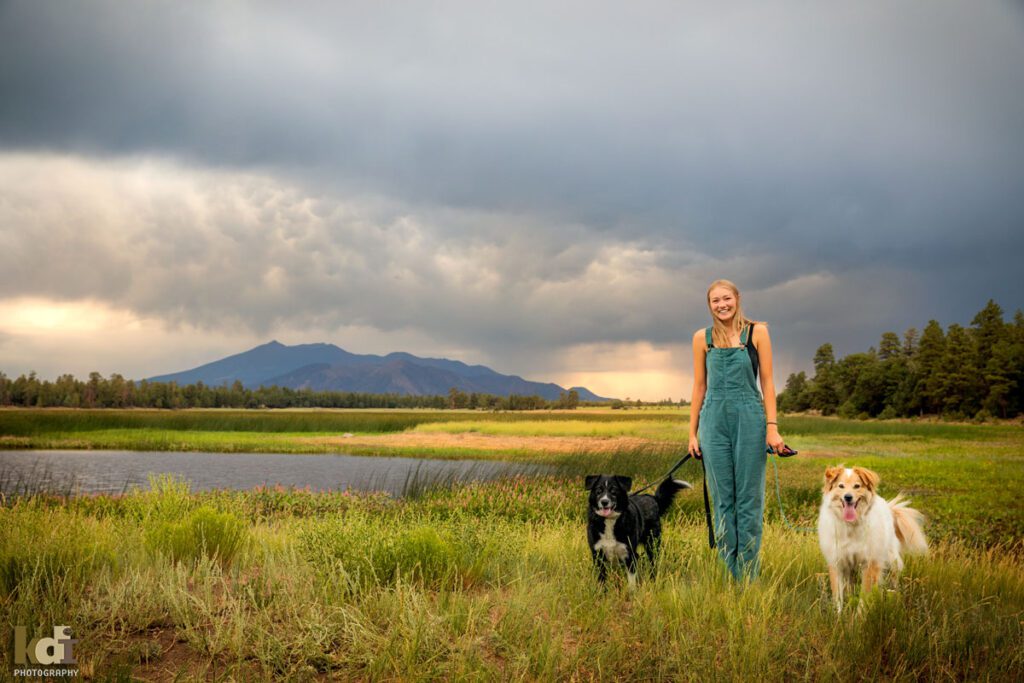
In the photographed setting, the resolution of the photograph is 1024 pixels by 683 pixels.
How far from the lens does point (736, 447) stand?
5.66 m

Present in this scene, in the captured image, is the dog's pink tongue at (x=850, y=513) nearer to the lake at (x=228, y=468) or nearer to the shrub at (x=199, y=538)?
the shrub at (x=199, y=538)

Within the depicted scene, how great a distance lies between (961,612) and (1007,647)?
13.6 inches

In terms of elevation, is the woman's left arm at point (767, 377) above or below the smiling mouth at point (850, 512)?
above

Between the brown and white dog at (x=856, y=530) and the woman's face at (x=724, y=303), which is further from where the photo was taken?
the woman's face at (x=724, y=303)

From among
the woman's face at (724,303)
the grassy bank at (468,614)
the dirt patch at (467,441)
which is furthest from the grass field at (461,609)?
the dirt patch at (467,441)

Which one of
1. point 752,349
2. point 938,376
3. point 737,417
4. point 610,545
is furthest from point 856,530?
point 938,376

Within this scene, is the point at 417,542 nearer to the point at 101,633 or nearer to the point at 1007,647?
the point at 101,633

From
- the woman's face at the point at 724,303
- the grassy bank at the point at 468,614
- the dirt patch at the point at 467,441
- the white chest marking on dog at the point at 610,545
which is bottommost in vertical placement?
A: the dirt patch at the point at 467,441

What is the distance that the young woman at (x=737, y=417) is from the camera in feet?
18.4

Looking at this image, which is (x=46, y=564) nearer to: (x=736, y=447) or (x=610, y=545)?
(x=610, y=545)

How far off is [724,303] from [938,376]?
73.3 metres

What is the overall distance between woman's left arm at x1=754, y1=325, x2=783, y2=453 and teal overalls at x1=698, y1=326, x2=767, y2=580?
0.19 ft

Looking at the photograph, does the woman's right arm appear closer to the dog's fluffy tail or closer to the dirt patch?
the dog's fluffy tail

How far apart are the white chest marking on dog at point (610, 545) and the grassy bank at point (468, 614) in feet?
0.84
